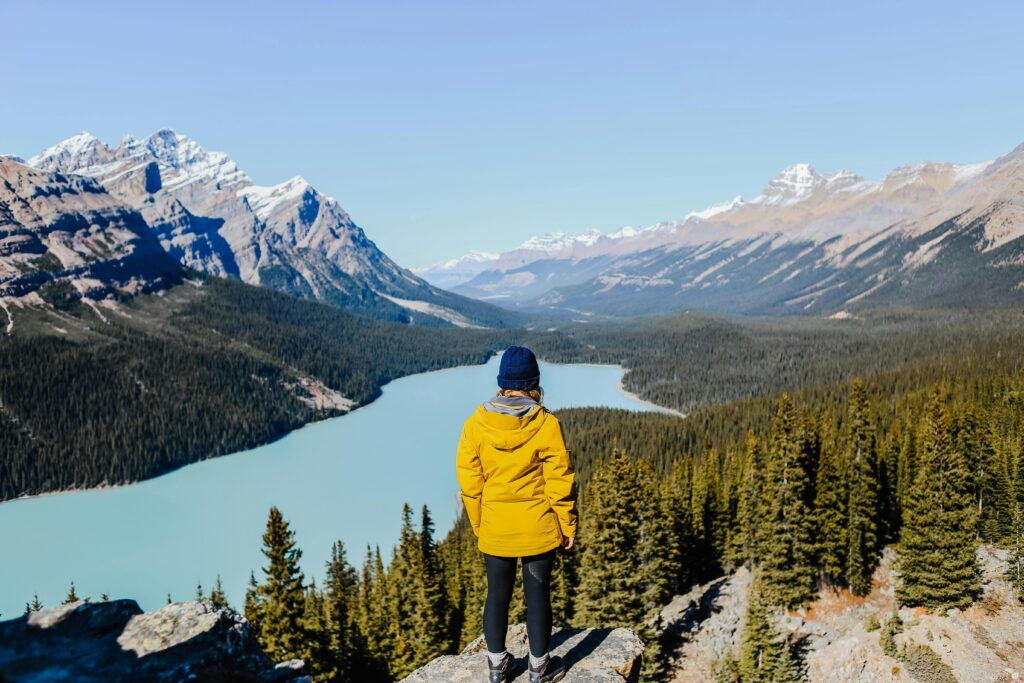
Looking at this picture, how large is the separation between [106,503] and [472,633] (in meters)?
101

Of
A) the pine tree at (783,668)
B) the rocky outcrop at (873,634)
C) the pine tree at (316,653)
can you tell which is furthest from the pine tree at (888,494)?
the pine tree at (316,653)

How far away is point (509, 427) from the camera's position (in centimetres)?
786

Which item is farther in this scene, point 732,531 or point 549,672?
point 732,531

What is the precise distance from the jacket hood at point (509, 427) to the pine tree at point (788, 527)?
3704 cm

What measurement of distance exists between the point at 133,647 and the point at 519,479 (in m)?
5.91

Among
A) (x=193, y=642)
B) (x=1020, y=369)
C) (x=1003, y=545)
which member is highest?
(x=193, y=642)

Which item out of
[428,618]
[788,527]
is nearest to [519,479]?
[428,618]

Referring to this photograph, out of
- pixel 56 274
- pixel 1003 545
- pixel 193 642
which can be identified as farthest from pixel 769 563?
pixel 56 274

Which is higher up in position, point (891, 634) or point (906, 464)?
point (906, 464)

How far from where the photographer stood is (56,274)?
192125 millimetres

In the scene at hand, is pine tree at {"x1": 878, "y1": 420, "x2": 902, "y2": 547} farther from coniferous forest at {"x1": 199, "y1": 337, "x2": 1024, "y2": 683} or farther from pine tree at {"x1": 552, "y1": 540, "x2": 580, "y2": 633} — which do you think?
pine tree at {"x1": 552, "y1": 540, "x2": 580, "y2": 633}

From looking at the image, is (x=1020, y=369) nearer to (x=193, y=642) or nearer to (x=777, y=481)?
(x=777, y=481)

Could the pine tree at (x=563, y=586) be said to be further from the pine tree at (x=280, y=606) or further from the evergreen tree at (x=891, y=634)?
the evergreen tree at (x=891, y=634)

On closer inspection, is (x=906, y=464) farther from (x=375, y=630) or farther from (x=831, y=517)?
(x=375, y=630)
